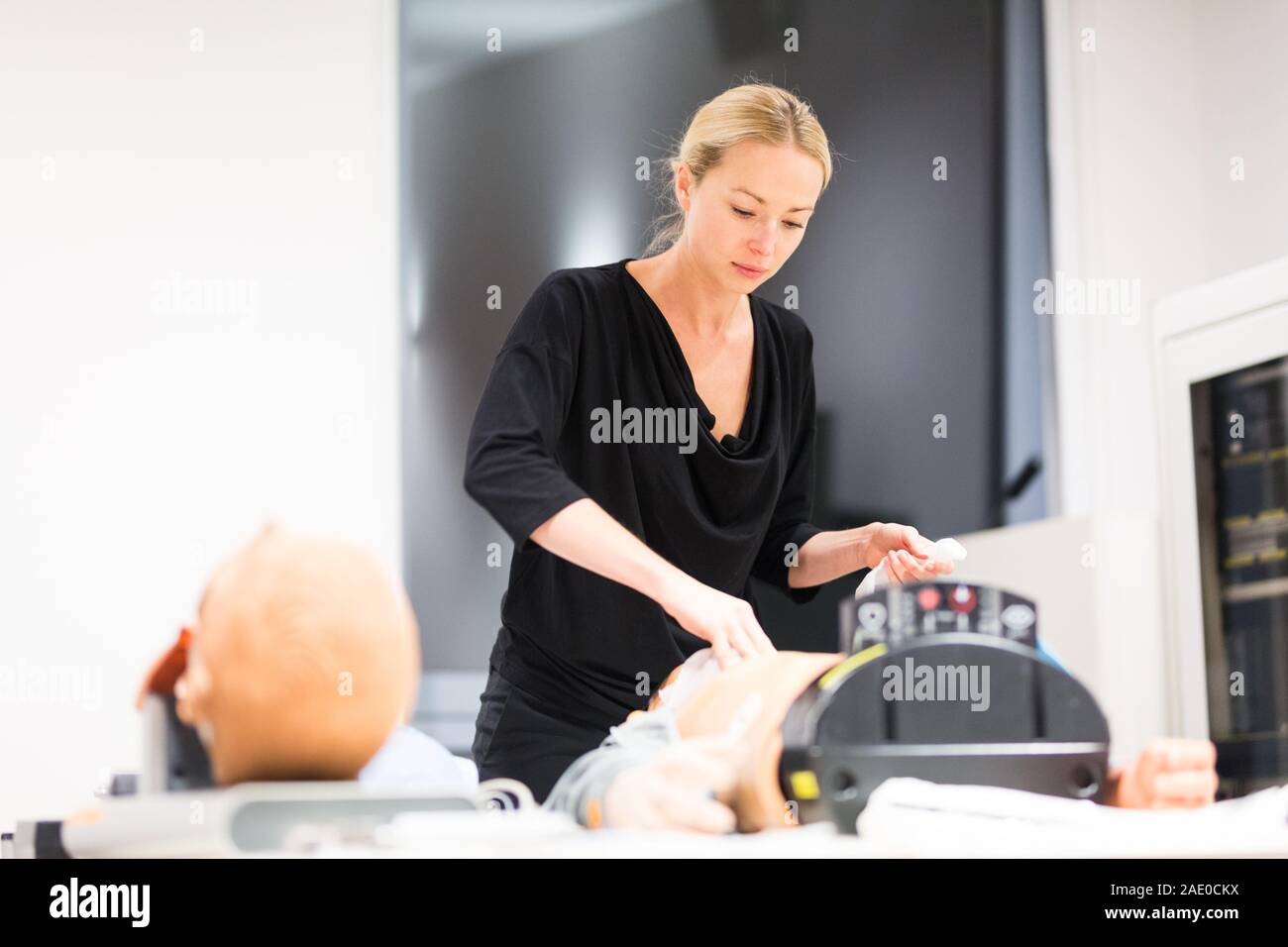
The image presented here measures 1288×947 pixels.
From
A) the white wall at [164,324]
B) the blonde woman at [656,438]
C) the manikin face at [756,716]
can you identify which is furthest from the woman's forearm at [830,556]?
the white wall at [164,324]

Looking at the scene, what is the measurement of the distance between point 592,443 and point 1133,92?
2293 mm

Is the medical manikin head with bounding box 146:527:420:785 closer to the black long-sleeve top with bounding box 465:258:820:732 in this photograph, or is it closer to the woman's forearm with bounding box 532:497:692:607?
the woman's forearm with bounding box 532:497:692:607

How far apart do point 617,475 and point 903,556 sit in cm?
37

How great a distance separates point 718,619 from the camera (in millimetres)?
1229

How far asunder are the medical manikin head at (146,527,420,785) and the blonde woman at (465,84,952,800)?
0.57m

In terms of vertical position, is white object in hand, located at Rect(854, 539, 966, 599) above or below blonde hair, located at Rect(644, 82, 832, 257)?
below

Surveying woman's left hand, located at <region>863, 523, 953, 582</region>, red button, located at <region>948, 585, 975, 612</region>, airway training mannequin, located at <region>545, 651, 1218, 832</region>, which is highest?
woman's left hand, located at <region>863, 523, 953, 582</region>

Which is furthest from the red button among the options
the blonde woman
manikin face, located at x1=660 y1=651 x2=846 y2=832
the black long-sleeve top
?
the black long-sleeve top

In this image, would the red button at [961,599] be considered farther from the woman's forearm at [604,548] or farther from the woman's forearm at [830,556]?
the woman's forearm at [830,556]

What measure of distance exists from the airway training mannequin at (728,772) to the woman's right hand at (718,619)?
139 mm

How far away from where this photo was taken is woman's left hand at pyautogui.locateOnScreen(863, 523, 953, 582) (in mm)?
1406
